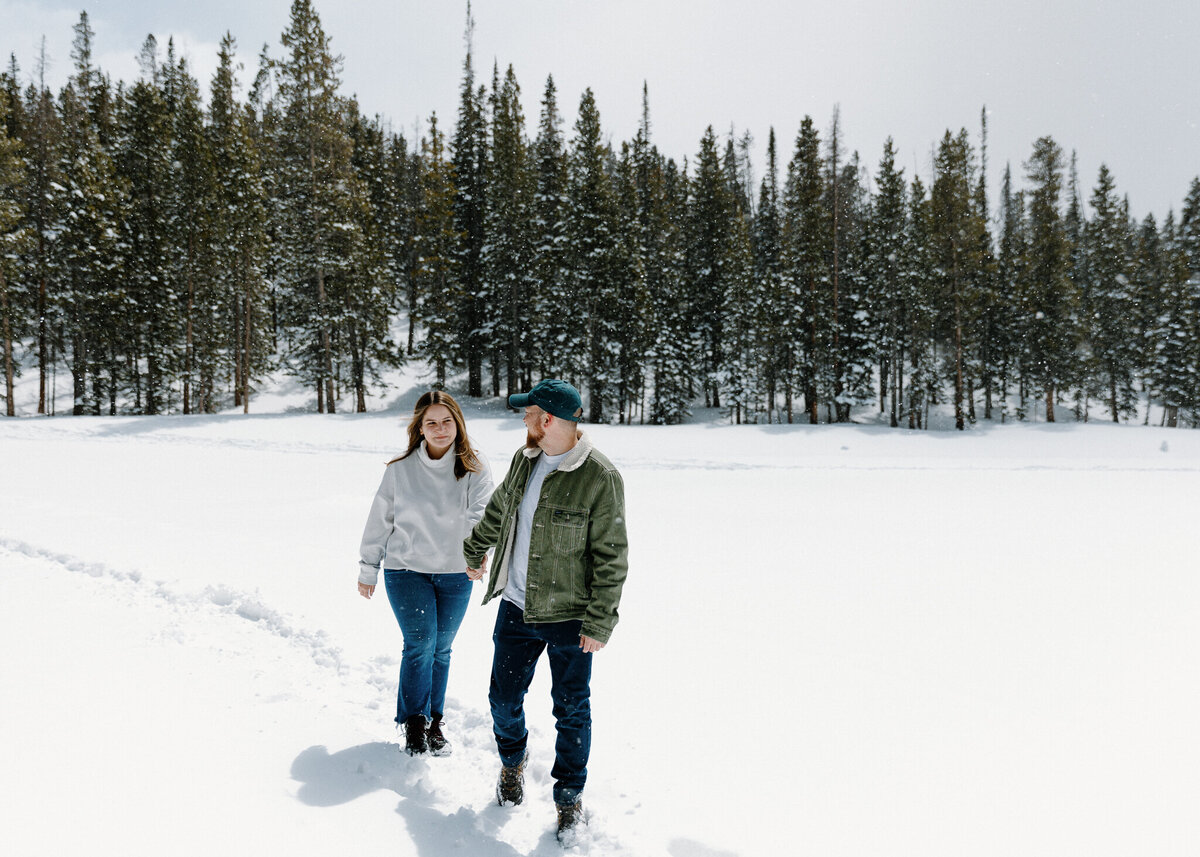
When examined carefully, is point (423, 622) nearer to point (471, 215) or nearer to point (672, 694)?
point (672, 694)

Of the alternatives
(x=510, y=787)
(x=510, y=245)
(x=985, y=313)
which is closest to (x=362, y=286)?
(x=510, y=245)

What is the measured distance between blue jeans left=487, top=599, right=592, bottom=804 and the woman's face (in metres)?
1.00

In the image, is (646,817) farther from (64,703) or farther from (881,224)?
(881,224)

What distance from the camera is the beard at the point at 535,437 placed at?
3.11 m

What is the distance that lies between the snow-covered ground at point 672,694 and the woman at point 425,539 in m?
0.46

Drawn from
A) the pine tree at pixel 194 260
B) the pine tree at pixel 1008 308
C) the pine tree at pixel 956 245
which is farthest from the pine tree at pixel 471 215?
the pine tree at pixel 1008 308

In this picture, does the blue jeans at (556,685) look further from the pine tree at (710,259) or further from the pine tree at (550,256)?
the pine tree at (710,259)

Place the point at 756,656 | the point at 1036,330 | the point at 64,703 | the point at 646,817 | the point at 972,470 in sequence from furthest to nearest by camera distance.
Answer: the point at 1036,330 < the point at 972,470 < the point at 756,656 < the point at 64,703 < the point at 646,817

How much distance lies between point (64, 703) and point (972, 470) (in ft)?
63.7

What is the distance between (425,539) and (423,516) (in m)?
0.13

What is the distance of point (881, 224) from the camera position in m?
32.2

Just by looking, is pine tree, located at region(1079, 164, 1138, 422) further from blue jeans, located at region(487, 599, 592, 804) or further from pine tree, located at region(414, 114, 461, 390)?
blue jeans, located at region(487, 599, 592, 804)

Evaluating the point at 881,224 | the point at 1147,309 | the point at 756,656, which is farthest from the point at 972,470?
the point at 1147,309

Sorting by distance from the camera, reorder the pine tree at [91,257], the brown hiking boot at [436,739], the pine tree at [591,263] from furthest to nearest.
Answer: the pine tree at [591,263], the pine tree at [91,257], the brown hiking boot at [436,739]
